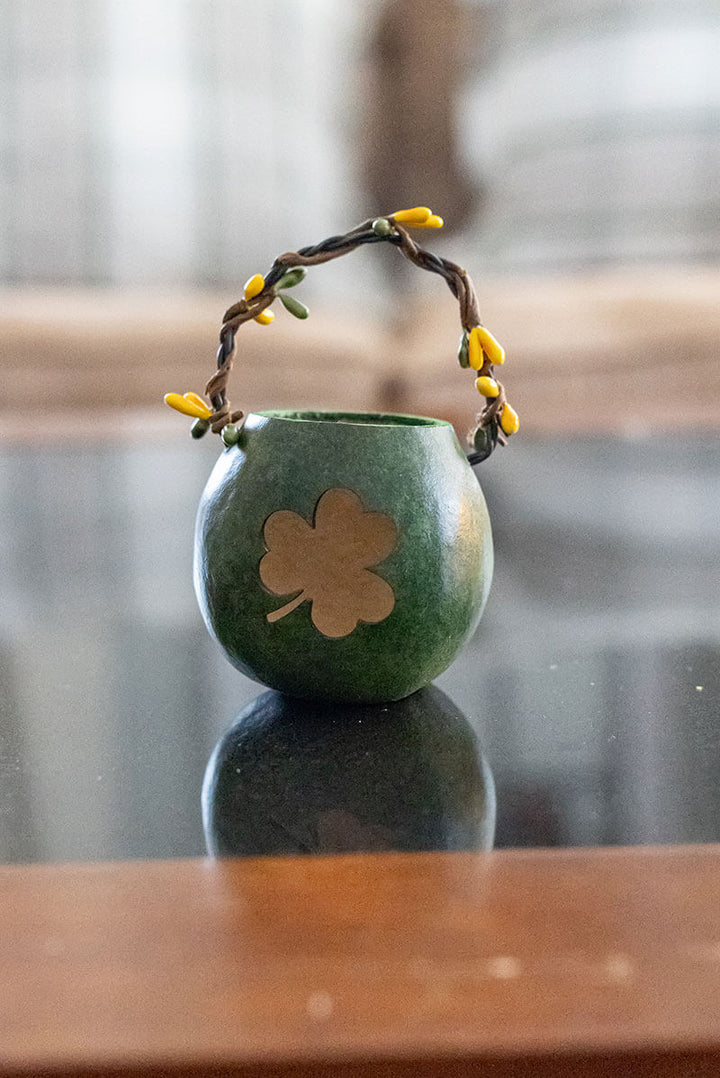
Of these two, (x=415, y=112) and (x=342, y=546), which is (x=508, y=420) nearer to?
(x=342, y=546)

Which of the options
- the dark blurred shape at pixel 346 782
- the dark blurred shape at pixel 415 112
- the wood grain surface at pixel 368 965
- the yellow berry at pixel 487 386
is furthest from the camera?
the dark blurred shape at pixel 415 112

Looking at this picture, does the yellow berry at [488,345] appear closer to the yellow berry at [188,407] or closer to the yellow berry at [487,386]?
the yellow berry at [487,386]

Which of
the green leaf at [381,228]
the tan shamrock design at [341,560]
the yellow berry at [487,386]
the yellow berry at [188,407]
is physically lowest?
the tan shamrock design at [341,560]

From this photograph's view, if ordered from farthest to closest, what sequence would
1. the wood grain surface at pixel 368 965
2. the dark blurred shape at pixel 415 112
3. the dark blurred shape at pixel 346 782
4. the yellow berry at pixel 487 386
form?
the dark blurred shape at pixel 415 112 → the yellow berry at pixel 487 386 → the dark blurred shape at pixel 346 782 → the wood grain surface at pixel 368 965

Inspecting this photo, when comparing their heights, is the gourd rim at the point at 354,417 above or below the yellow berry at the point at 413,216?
below

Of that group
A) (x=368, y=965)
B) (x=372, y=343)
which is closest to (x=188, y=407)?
(x=368, y=965)

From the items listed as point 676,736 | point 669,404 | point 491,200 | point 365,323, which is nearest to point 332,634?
point 676,736

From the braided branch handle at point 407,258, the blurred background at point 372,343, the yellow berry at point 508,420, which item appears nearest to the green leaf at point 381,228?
the braided branch handle at point 407,258

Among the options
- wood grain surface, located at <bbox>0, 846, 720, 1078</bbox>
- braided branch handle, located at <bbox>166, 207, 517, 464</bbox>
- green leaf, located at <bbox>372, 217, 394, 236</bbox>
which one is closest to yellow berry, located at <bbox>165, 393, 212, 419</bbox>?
braided branch handle, located at <bbox>166, 207, 517, 464</bbox>
